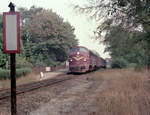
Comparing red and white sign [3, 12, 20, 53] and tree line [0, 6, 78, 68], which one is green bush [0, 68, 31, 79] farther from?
tree line [0, 6, 78, 68]

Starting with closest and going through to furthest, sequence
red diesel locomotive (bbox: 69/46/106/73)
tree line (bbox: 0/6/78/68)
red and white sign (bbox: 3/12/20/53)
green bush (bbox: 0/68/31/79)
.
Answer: red and white sign (bbox: 3/12/20/53)
green bush (bbox: 0/68/31/79)
red diesel locomotive (bbox: 69/46/106/73)
tree line (bbox: 0/6/78/68)

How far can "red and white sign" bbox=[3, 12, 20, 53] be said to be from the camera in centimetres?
324

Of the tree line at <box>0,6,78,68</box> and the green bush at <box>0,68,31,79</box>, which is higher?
the tree line at <box>0,6,78,68</box>

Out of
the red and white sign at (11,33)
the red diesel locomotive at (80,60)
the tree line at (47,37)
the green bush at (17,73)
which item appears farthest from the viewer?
the tree line at (47,37)

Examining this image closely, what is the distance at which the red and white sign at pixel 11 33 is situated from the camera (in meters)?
3.24

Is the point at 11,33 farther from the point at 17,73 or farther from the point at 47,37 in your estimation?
the point at 47,37

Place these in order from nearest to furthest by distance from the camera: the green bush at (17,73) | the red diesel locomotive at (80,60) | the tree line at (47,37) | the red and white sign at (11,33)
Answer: the red and white sign at (11,33)
the green bush at (17,73)
the red diesel locomotive at (80,60)
the tree line at (47,37)

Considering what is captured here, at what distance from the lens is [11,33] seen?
326 cm

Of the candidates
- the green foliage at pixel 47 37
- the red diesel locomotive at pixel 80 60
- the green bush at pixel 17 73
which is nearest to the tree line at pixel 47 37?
the green foliage at pixel 47 37

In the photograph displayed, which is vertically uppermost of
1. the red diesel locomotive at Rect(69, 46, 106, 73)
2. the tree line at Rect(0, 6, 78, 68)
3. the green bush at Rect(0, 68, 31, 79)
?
the tree line at Rect(0, 6, 78, 68)

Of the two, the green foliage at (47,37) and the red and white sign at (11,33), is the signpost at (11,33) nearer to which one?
the red and white sign at (11,33)

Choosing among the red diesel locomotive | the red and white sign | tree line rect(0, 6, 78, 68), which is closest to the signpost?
the red and white sign

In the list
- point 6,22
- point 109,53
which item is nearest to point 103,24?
point 6,22

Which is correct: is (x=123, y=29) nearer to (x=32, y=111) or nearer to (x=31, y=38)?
(x=32, y=111)
